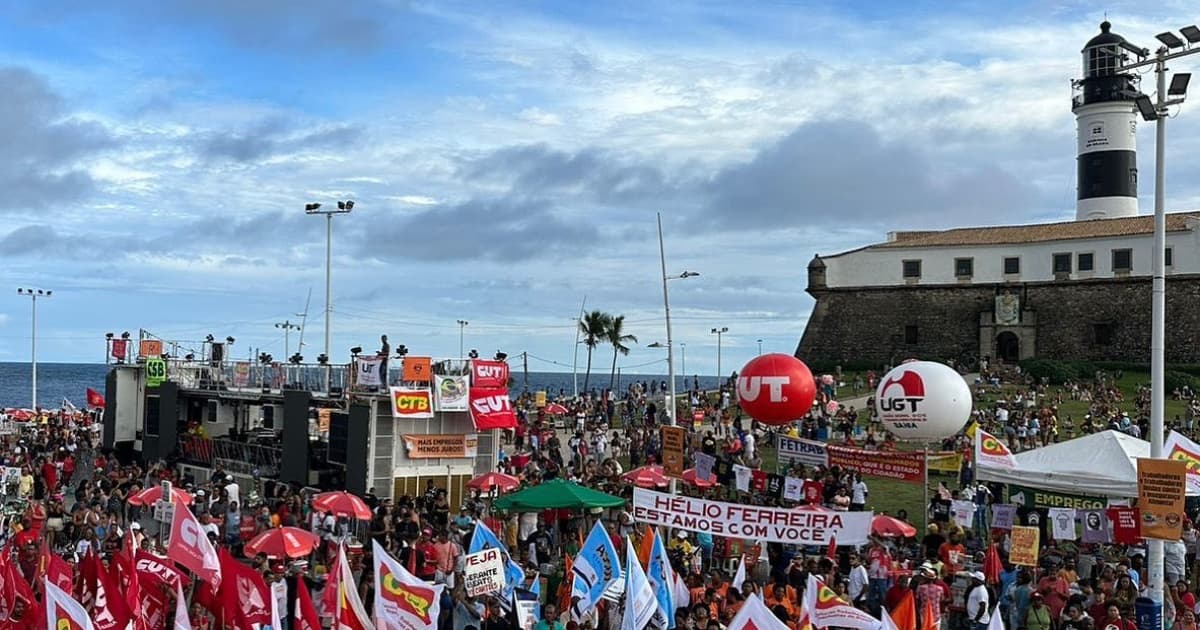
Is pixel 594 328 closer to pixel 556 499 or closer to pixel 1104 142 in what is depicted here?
pixel 1104 142

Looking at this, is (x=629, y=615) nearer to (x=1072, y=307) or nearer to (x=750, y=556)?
(x=750, y=556)

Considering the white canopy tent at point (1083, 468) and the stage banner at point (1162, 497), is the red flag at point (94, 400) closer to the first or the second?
the white canopy tent at point (1083, 468)

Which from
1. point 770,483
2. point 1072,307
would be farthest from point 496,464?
point 1072,307

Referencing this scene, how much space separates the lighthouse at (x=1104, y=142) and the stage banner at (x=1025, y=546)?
171 feet

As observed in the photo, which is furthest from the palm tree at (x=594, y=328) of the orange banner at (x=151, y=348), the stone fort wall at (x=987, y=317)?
the orange banner at (x=151, y=348)

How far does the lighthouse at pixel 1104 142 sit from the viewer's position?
207ft

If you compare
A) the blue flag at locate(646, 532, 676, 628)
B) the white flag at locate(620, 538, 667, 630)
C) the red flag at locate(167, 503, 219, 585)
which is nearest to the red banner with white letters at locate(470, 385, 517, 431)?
the red flag at locate(167, 503, 219, 585)

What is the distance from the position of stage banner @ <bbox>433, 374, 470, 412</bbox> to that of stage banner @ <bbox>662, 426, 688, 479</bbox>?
6.61m

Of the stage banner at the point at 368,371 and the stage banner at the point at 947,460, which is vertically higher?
the stage banner at the point at 368,371

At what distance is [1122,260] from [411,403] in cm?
4630

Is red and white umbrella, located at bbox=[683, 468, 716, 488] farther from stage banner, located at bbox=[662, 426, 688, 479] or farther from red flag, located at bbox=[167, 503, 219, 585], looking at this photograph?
red flag, located at bbox=[167, 503, 219, 585]

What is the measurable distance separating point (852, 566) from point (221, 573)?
8.49 metres

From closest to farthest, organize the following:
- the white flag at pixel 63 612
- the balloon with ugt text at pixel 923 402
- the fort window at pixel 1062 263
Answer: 1. the white flag at pixel 63 612
2. the balloon with ugt text at pixel 923 402
3. the fort window at pixel 1062 263

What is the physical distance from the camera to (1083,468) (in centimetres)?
2003
